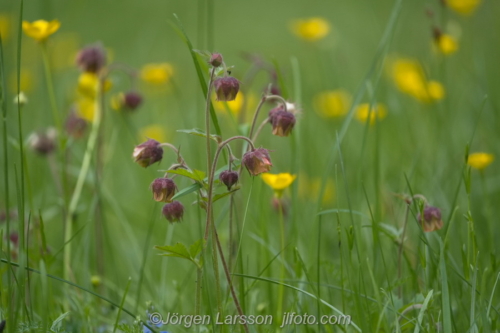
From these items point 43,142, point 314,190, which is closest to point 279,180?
point 43,142

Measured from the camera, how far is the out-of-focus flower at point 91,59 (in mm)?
2145

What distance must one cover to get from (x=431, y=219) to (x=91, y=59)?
1.42m

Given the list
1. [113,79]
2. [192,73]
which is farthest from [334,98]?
[192,73]

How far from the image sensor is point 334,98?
303 cm

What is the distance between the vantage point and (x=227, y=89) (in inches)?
48.2

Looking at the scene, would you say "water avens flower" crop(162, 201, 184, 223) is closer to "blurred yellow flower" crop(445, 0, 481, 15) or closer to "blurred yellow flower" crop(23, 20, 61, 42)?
"blurred yellow flower" crop(23, 20, 61, 42)

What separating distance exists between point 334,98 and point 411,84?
413mm

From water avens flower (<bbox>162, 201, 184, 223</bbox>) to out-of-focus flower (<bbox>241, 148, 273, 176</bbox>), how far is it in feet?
0.64

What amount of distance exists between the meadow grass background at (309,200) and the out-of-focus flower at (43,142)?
7.0 inches

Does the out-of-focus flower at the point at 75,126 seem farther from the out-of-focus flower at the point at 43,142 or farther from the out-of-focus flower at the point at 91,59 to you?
the out-of-focus flower at the point at 91,59

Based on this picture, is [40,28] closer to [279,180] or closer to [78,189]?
[78,189]

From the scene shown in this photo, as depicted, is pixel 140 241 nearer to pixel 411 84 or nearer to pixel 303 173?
pixel 303 173

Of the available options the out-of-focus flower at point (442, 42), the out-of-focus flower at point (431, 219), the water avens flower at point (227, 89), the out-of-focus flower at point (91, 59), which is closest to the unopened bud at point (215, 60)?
the water avens flower at point (227, 89)

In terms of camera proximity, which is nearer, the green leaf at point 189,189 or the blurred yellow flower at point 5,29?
the green leaf at point 189,189
